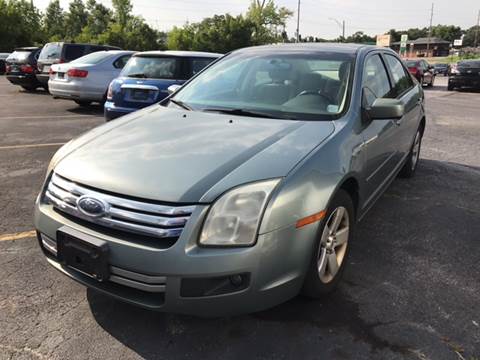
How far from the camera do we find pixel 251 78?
362 centimetres

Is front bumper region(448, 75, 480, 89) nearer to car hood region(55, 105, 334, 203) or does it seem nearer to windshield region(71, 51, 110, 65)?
windshield region(71, 51, 110, 65)

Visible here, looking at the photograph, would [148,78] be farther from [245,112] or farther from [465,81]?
[465,81]

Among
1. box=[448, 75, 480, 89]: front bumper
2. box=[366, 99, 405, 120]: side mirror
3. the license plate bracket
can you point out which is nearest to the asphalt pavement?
the license plate bracket

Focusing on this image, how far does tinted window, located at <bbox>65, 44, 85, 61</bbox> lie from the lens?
13.2m

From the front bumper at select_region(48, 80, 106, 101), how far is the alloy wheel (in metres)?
8.87

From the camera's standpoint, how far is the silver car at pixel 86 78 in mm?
10203

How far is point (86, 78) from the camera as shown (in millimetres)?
10203

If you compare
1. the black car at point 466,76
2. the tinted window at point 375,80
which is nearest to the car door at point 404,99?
the tinted window at point 375,80

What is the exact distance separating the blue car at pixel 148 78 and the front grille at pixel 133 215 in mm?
5051

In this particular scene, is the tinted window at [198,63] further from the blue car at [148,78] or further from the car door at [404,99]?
the car door at [404,99]

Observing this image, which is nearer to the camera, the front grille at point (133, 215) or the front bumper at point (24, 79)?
the front grille at point (133, 215)

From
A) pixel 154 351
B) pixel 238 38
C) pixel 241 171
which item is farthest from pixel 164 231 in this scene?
pixel 238 38

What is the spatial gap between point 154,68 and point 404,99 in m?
4.58

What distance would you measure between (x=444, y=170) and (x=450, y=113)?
717 centimetres
